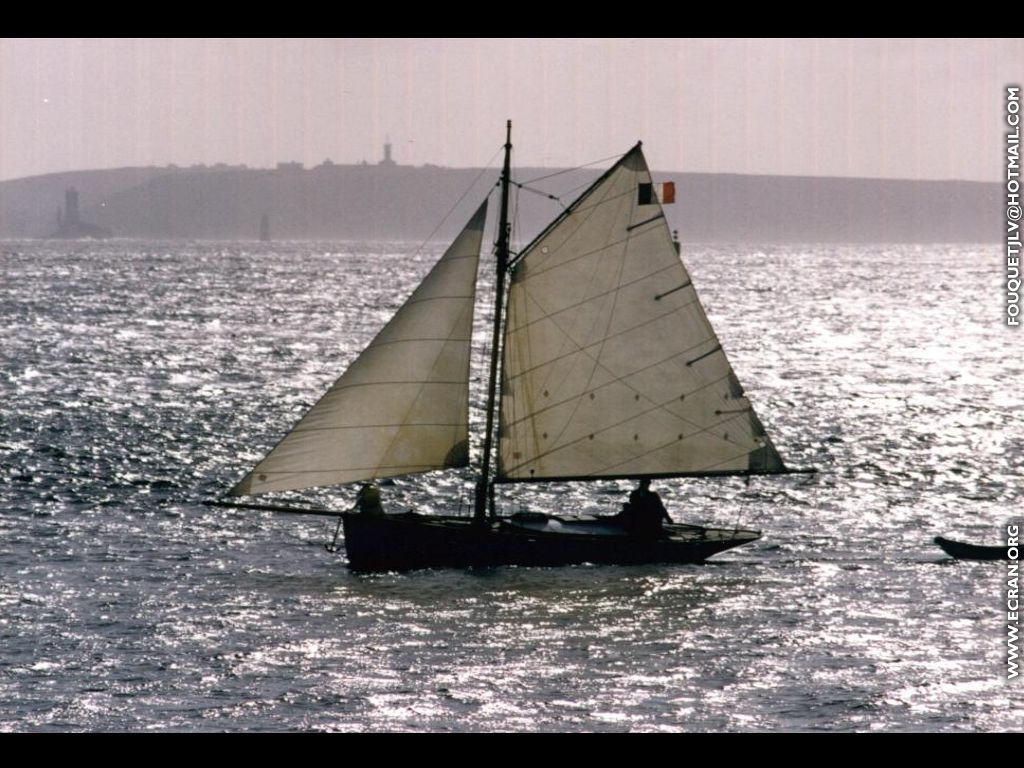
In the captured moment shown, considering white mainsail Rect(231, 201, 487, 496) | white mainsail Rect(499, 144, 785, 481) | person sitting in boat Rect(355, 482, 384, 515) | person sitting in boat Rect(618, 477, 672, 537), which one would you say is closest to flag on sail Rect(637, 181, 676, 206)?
white mainsail Rect(499, 144, 785, 481)

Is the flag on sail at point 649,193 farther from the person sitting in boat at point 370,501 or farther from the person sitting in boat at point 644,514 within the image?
the person sitting in boat at point 370,501

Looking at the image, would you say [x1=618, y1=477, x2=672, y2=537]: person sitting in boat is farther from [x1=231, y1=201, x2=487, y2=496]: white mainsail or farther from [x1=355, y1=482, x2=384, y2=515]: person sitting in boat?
[x1=355, y1=482, x2=384, y2=515]: person sitting in boat

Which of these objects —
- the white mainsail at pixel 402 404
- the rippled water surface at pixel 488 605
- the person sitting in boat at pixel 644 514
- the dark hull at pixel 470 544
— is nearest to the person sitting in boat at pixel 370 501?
the dark hull at pixel 470 544

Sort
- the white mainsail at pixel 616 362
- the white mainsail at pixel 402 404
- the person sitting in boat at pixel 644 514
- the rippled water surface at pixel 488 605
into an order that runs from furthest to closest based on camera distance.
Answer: the person sitting in boat at pixel 644 514, the white mainsail at pixel 616 362, the white mainsail at pixel 402 404, the rippled water surface at pixel 488 605

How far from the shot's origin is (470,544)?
43.9m

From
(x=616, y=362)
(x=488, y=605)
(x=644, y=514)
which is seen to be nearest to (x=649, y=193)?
(x=616, y=362)

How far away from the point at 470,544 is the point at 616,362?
5845 millimetres

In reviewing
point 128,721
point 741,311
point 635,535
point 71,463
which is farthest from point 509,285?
point 741,311

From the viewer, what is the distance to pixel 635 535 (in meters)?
45.1

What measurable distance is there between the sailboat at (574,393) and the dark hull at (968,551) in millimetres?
5402

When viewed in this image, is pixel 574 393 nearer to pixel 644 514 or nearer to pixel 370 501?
pixel 644 514

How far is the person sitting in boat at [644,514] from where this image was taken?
45.1 m
